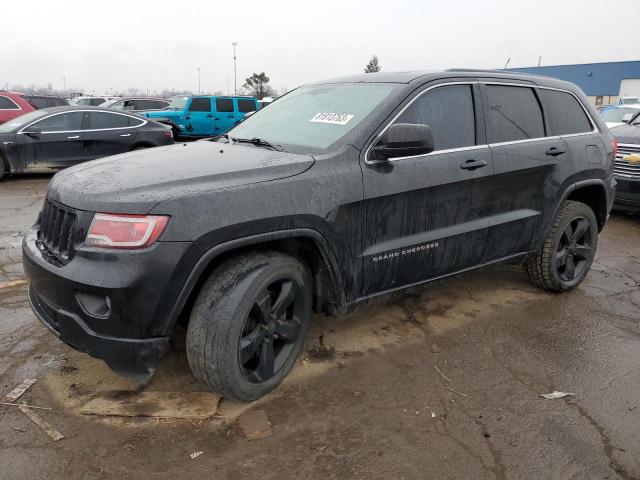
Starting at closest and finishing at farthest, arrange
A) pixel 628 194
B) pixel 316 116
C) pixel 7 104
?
pixel 316 116, pixel 628 194, pixel 7 104

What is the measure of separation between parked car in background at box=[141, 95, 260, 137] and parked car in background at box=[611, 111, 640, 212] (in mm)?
11976

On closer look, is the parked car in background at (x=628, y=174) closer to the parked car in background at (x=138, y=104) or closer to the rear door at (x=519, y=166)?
the rear door at (x=519, y=166)

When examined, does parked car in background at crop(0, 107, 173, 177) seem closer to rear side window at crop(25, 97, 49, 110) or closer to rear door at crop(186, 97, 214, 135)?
rear door at crop(186, 97, 214, 135)

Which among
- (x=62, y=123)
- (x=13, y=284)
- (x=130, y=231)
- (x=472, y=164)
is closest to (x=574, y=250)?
(x=472, y=164)

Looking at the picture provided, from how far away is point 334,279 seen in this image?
2.91m

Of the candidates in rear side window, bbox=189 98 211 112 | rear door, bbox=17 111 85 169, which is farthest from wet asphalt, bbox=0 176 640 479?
rear side window, bbox=189 98 211 112

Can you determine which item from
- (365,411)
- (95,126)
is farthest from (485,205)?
(95,126)

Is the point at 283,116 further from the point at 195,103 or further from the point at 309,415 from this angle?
the point at 195,103

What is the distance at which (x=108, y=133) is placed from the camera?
1007 cm

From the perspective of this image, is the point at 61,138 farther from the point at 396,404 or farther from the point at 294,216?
the point at 396,404

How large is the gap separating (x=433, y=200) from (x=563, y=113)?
1849mm

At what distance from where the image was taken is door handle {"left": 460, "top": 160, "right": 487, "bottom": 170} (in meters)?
3.41

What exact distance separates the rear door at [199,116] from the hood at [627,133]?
1234 cm

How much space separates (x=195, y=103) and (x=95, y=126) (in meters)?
7.20
